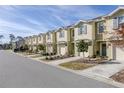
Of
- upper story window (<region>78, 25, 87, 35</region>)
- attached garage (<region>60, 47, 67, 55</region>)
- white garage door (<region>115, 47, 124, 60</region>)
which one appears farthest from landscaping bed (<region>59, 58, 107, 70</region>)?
attached garage (<region>60, 47, 67, 55</region>)

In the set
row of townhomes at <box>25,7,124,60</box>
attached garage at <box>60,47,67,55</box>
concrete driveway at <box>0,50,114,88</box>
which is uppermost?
row of townhomes at <box>25,7,124,60</box>

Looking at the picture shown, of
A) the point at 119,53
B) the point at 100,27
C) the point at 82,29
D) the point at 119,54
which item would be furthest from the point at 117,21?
the point at 82,29

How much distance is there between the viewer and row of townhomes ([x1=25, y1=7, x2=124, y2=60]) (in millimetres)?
28953

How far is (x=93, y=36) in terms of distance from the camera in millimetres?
34812

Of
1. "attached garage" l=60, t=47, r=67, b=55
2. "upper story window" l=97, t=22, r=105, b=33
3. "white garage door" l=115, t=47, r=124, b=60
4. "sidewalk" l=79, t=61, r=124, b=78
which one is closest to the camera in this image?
"sidewalk" l=79, t=61, r=124, b=78

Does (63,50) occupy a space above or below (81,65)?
above

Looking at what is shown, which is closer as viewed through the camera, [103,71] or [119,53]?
[103,71]

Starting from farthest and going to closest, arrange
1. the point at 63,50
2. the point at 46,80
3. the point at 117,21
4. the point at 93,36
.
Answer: the point at 63,50 → the point at 93,36 → the point at 117,21 → the point at 46,80

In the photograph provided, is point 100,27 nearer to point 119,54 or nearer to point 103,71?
point 119,54

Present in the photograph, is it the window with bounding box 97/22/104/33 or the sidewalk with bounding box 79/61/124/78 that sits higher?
the window with bounding box 97/22/104/33

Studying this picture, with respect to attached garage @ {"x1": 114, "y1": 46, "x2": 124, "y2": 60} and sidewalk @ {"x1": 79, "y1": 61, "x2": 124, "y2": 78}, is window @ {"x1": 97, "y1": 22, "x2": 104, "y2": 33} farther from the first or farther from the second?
sidewalk @ {"x1": 79, "y1": 61, "x2": 124, "y2": 78}
